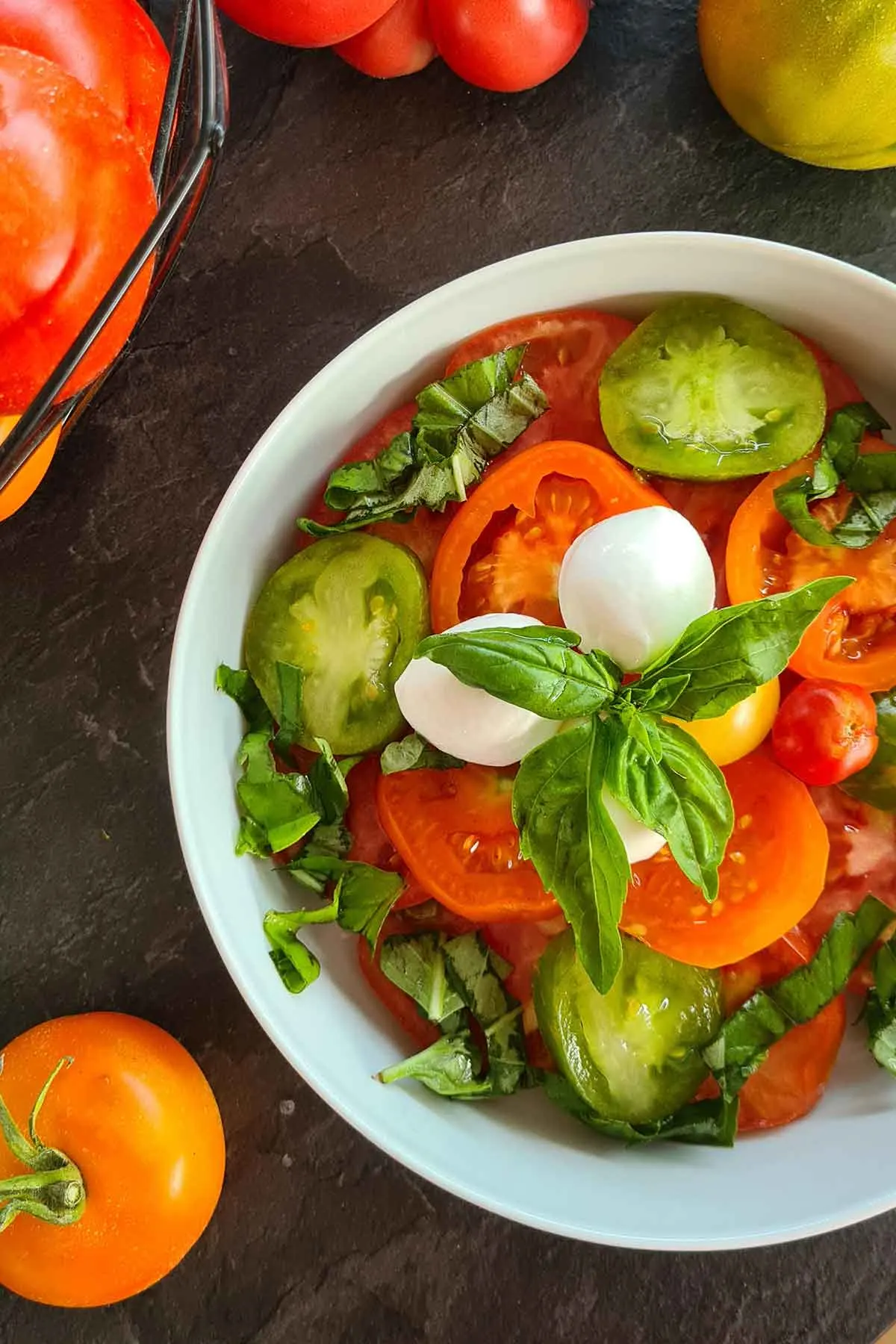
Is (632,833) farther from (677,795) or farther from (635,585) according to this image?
(635,585)

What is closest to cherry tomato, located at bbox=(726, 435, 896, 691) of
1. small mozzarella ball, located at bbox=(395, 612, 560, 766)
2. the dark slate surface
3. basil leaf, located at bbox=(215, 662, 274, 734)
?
small mozzarella ball, located at bbox=(395, 612, 560, 766)

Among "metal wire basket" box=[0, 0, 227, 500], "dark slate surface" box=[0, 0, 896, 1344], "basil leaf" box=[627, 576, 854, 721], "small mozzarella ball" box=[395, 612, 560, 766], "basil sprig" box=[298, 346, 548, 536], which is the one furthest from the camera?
"dark slate surface" box=[0, 0, 896, 1344]

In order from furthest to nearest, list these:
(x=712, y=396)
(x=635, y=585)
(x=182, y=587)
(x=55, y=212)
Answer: (x=182, y=587), (x=712, y=396), (x=635, y=585), (x=55, y=212)

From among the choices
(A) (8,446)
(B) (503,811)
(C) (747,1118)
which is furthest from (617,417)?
(C) (747,1118)

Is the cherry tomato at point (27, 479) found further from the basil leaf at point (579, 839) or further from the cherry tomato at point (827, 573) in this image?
the cherry tomato at point (827, 573)

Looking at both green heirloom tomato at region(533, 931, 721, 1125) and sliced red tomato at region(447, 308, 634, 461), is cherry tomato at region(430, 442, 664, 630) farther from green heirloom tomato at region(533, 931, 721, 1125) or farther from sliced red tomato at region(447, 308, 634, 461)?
green heirloom tomato at region(533, 931, 721, 1125)

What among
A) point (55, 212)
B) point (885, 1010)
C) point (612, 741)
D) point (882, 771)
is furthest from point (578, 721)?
point (55, 212)
